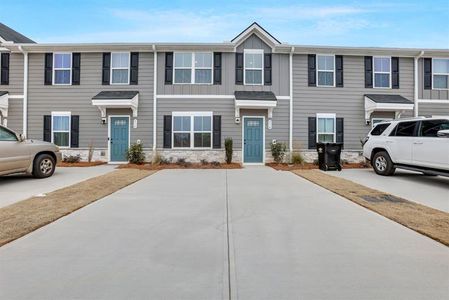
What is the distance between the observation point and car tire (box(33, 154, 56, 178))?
9555 millimetres

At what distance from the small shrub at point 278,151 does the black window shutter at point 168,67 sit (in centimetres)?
596

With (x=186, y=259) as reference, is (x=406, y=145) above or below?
above

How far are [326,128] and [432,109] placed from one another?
18.6ft

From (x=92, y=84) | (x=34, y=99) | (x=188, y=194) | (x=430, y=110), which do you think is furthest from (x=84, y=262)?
(x=430, y=110)

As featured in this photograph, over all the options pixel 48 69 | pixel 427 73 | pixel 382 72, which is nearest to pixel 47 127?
pixel 48 69

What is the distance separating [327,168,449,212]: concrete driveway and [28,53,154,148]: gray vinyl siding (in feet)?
33.5

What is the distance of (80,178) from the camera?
32.5 feet

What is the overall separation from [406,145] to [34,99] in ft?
53.6

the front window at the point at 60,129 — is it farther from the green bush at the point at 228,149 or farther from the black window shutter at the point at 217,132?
the green bush at the point at 228,149

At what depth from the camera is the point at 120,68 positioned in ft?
51.1

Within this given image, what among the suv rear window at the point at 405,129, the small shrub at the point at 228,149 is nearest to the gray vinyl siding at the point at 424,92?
the suv rear window at the point at 405,129

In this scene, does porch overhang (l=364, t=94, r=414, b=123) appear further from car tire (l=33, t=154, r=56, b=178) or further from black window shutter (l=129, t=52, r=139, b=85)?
car tire (l=33, t=154, r=56, b=178)

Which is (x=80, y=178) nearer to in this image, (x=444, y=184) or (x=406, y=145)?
(x=406, y=145)

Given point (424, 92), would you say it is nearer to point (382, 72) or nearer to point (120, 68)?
point (382, 72)
